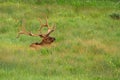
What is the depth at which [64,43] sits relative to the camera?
63.0 ft

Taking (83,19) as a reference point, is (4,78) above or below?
above

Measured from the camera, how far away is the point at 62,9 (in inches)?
1209

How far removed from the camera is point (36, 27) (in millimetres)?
25031

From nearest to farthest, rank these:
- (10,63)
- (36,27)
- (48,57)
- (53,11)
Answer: (10,63) → (48,57) → (36,27) → (53,11)

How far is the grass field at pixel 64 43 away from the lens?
1391 centimetres

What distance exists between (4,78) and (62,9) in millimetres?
18645

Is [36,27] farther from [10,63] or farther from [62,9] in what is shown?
[10,63]

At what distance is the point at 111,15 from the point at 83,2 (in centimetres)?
455

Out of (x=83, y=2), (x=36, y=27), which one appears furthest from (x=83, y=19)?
(x=83, y=2)

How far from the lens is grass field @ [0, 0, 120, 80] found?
13.9m

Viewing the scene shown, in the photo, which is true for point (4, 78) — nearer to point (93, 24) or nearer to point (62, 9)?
point (93, 24)

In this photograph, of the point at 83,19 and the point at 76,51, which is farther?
the point at 83,19

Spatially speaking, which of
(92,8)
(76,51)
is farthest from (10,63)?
(92,8)

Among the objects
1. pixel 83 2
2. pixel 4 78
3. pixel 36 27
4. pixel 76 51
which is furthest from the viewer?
pixel 83 2
